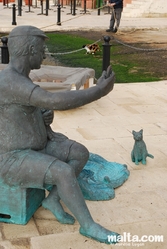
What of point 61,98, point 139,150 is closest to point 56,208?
point 61,98

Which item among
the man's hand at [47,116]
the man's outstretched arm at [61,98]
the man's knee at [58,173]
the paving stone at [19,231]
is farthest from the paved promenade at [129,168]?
the man's outstretched arm at [61,98]

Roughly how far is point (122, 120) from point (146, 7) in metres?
17.7

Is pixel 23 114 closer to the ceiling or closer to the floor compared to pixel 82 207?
closer to the ceiling

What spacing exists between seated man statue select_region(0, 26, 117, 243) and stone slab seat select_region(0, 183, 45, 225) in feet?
0.25

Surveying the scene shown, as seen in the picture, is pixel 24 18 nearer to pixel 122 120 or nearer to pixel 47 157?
pixel 122 120

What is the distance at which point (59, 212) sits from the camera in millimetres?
3496

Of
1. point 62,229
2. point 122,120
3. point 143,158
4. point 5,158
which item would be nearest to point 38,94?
point 5,158

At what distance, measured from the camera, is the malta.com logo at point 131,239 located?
3262 millimetres

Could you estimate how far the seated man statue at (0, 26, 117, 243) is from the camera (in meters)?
3.09

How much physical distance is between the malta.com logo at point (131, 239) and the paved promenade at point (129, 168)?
0.6 inches

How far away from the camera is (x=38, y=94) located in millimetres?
3051

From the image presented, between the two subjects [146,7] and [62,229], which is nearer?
[62,229]

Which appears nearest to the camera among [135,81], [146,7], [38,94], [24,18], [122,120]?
[38,94]

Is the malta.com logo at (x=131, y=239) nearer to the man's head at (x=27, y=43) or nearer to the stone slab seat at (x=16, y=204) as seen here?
the stone slab seat at (x=16, y=204)
